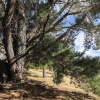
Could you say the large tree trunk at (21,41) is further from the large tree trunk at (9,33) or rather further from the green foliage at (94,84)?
the green foliage at (94,84)

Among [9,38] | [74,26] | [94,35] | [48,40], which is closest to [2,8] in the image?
[9,38]

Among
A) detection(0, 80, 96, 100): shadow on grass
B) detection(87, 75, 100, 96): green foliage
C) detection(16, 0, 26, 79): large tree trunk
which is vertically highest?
detection(16, 0, 26, 79): large tree trunk

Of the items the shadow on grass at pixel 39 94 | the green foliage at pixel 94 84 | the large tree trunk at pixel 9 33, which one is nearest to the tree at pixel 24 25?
the large tree trunk at pixel 9 33

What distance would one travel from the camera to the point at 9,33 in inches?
391

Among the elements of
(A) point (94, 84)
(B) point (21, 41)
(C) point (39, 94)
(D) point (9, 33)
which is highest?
(D) point (9, 33)

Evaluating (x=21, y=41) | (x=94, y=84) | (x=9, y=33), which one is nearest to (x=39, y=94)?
(x=94, y=84)

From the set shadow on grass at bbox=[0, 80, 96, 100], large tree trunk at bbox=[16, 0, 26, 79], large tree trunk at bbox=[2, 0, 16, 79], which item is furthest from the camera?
large tree trunk at bbox=[16, 0, 26, 79]

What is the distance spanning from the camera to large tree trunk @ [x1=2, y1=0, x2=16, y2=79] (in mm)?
9516

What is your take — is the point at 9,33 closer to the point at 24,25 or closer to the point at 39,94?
the point at 24,25

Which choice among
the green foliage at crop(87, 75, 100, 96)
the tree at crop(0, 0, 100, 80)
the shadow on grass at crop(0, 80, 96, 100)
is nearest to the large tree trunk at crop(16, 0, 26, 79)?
the tree at crop(0, 0, 100, 80)

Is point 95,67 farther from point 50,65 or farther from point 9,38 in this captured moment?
point 9,38

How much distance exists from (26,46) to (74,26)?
2191 millimetres

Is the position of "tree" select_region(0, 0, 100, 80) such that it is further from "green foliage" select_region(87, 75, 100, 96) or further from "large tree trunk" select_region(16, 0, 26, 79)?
"green foliage" select_region(87, 75, 100, 96)

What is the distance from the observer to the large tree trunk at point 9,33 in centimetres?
952
